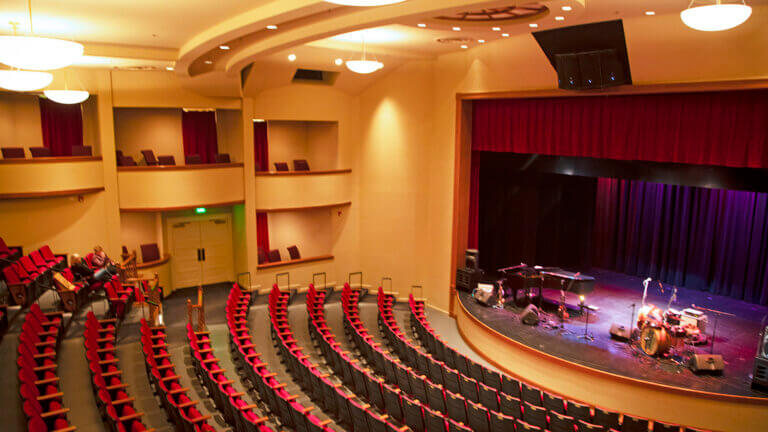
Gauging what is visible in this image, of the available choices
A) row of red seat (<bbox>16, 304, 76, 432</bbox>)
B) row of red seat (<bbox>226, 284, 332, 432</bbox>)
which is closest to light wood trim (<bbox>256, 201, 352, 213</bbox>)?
row of red seat (<bbox>226, 284, 332, 432</bbox>)

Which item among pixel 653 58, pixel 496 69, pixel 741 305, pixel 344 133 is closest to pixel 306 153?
pixel 344 133

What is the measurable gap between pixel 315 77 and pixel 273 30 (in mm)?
5018

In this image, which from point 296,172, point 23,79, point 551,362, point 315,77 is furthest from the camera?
point 315,77

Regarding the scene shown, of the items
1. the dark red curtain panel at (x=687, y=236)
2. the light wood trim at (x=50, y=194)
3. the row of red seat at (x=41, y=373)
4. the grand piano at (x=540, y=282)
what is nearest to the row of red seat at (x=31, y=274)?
the row of red seat at (x=41, y=373)

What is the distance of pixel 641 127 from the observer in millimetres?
8133

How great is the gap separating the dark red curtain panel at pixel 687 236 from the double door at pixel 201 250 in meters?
8.43

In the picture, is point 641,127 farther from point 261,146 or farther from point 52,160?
point 52,160

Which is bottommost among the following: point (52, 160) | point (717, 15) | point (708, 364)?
point (708, 364)

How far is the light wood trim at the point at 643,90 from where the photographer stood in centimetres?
682

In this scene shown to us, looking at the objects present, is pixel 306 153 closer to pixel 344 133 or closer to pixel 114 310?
pixel 344 133

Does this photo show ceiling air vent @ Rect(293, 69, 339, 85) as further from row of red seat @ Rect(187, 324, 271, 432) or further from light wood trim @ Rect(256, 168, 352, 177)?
row of red seat @ Rect(187, 324, 271, 432)

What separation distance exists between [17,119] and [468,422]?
9.79 m

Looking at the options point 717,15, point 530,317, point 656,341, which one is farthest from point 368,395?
point 717,15

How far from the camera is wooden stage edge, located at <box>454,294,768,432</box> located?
261 inches
